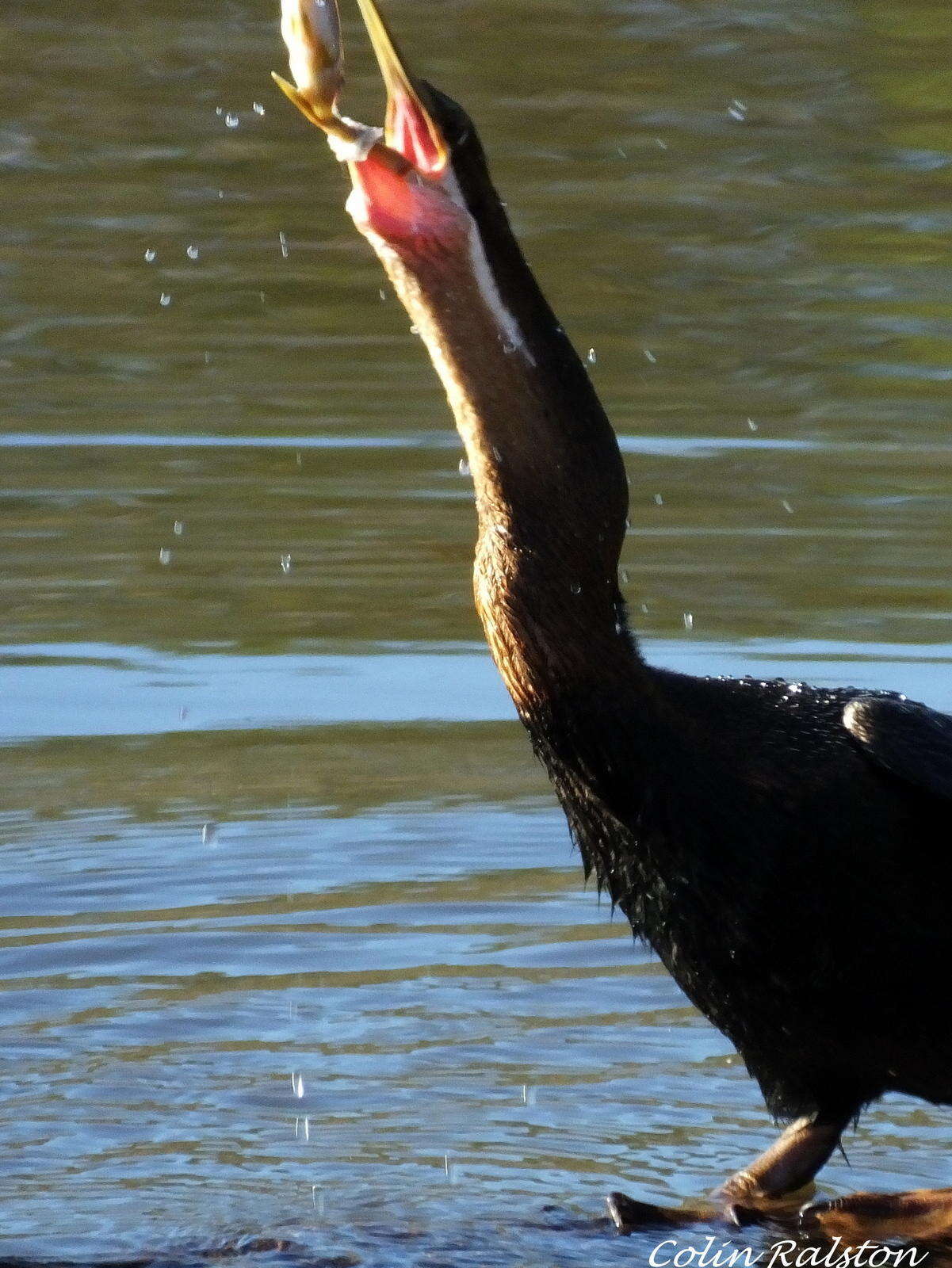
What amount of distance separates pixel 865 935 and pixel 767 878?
0.66 feet

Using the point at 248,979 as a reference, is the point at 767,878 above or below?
above

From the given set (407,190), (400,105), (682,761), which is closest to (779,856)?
(682,761)

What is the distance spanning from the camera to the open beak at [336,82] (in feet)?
12.8

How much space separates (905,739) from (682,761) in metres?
0.39

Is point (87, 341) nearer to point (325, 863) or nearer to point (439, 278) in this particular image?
point (325, 863)

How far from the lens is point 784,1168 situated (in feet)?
15.6

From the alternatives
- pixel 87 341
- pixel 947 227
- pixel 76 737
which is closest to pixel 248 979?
pixel 76 737

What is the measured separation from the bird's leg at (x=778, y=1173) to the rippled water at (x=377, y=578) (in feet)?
0.24

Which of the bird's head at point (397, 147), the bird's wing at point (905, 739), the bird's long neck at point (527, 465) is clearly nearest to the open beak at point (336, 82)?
the bird's head at point (397, 147)

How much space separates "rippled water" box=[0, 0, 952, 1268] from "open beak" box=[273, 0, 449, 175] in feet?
5.69

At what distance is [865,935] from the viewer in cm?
446

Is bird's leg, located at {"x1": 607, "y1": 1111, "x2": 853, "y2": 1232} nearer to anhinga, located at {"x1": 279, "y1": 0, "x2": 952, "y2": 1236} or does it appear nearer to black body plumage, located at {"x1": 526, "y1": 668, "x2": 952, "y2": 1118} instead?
anhinga, located at {"x1": 279, "y1": 0, "x2": 952, "y2": 1236}

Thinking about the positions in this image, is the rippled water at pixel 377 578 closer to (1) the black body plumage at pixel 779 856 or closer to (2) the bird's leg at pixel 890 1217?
(2) the bird's leg at pixel 890 1217
